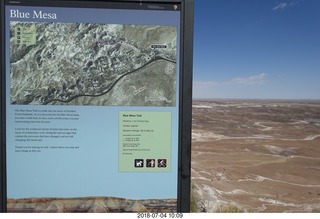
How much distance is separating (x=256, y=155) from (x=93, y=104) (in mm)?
834

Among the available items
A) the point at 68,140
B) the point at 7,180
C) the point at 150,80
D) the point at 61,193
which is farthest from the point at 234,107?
the point at 7,180

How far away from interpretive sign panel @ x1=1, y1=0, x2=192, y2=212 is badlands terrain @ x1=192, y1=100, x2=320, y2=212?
5.8 inches

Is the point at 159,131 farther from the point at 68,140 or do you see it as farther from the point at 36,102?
the point at 36,102

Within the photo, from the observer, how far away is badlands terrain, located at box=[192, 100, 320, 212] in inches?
52.1

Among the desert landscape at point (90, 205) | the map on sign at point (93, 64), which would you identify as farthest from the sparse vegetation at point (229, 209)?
the map on sign at point (93, 64)

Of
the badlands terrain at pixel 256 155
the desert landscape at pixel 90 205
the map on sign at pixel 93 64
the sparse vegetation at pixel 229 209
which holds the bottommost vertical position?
the sparse vegetation at pixel 229 209

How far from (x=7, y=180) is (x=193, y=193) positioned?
0.88 meters

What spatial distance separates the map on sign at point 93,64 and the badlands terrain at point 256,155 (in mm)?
280

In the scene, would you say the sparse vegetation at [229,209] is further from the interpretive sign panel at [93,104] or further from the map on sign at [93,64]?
the map on sign at [93,64]

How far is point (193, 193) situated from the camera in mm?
1326

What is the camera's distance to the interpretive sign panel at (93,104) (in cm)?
120

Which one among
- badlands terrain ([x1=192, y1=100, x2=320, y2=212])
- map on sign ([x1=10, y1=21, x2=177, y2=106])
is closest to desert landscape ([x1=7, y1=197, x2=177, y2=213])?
badlands terrain ([x1=192, y1=100, x2=320, y2=212])

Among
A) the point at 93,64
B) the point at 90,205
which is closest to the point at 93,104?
the point at 93,64

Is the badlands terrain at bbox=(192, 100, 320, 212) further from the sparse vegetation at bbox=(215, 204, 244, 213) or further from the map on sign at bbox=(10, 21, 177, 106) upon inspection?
the map on sign at bbox=(10, 21, 177, 106)
